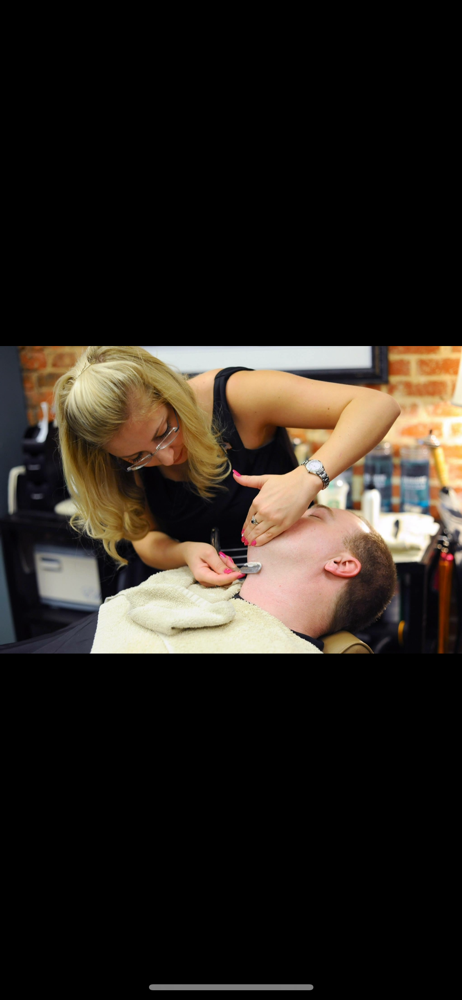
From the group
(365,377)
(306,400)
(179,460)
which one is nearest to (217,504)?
(179,460)

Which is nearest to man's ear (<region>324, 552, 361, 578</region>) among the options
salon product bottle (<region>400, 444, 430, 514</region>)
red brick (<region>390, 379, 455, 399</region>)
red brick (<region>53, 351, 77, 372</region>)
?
salon product bottle (<region>400, 444, 430, 514</region>)

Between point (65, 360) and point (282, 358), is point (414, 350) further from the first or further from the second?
point (65, 360)

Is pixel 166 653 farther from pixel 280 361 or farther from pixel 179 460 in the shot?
pixel 280 361

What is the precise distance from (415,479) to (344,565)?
26 centimetres

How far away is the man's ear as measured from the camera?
1110 millimetres

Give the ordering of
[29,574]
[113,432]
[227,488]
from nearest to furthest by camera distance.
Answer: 1. [113,432]
2. [227,488]
3. [29,574]

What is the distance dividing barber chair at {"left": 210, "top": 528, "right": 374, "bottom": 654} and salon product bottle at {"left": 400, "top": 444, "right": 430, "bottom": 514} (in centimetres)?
30

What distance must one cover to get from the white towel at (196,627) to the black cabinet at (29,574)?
0.15 metres

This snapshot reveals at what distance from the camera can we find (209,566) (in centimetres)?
116

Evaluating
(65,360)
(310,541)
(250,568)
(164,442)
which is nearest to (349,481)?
(310,541)

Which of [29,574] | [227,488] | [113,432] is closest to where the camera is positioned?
[113,432]

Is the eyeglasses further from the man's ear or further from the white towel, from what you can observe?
the man's ear

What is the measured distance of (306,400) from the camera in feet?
3.64

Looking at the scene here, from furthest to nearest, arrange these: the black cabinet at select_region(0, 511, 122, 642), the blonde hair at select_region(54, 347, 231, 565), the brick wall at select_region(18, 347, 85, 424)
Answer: the black cabinet at select_region(0, 511, 122, 642) < the brick wall at select_region(18, 347, 85, 424) < the blonde hair at select_region(54, 347, 231, 565)
